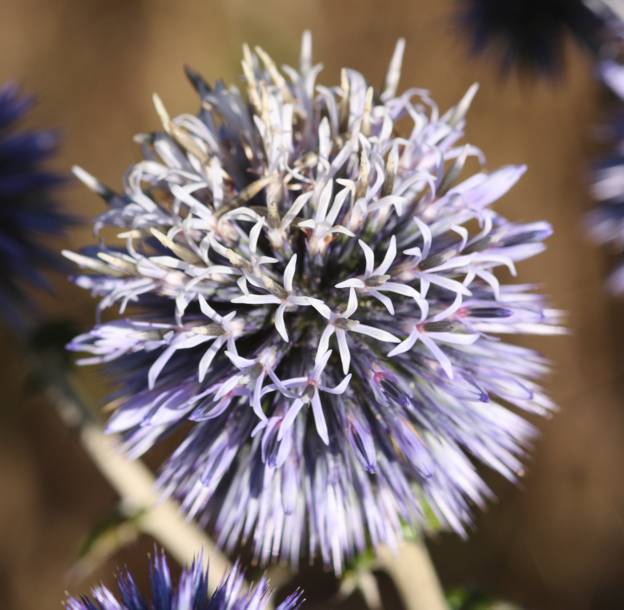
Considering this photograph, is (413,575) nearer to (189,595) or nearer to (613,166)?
(189,595)

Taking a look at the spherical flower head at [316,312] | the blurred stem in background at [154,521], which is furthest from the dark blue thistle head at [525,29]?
the blurred stem in background at [154,521]

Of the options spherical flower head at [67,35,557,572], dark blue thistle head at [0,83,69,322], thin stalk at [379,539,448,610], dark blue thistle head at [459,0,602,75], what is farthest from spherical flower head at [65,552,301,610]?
dark blue thistle head at [459,0,602,75]

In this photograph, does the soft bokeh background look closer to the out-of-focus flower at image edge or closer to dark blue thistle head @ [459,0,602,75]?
dark blue thistle head @ [459,0,602,75]

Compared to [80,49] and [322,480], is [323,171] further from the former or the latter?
[80,49]

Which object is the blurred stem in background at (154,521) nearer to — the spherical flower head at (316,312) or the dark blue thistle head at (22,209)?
the spherical flower head at (316,312)

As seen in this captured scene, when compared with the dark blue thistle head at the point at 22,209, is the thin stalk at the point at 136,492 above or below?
below

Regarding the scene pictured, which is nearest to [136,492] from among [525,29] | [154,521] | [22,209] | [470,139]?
[154,521]
